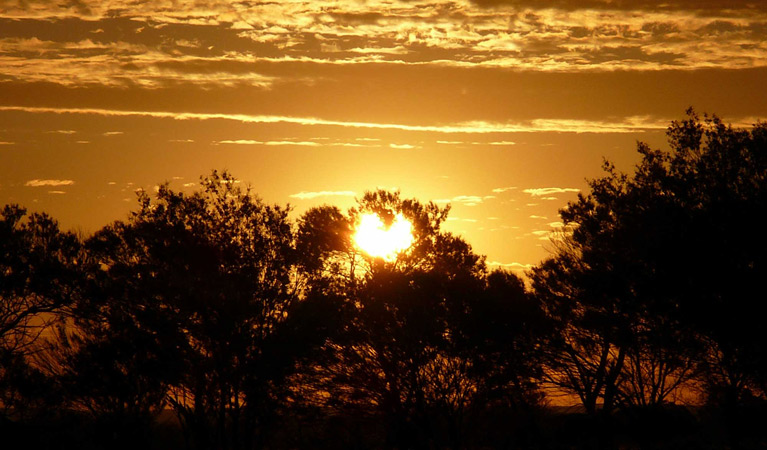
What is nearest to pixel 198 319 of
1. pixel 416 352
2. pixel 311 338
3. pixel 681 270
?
pixel 311 338

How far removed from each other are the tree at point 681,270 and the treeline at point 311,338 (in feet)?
0.83

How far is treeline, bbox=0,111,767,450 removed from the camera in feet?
124

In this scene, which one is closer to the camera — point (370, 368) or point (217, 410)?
point (217, 410)

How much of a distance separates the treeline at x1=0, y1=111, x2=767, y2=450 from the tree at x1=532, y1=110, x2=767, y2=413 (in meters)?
0.25

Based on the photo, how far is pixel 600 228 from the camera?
41.4 meters

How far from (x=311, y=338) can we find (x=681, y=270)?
16674 mm

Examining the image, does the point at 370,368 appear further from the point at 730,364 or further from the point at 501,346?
the point at 730,364

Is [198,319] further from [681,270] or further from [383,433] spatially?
[681,270]

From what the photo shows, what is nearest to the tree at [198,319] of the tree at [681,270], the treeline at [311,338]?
the treeline at [311,338]

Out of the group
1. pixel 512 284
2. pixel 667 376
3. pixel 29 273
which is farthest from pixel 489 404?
pixel 29 273

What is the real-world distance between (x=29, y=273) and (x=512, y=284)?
23931mm

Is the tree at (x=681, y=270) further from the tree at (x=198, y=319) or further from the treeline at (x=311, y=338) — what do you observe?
the tree at (x=198, y=319)

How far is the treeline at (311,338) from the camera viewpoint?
1485 inches

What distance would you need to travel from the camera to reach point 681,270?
94.6ft
